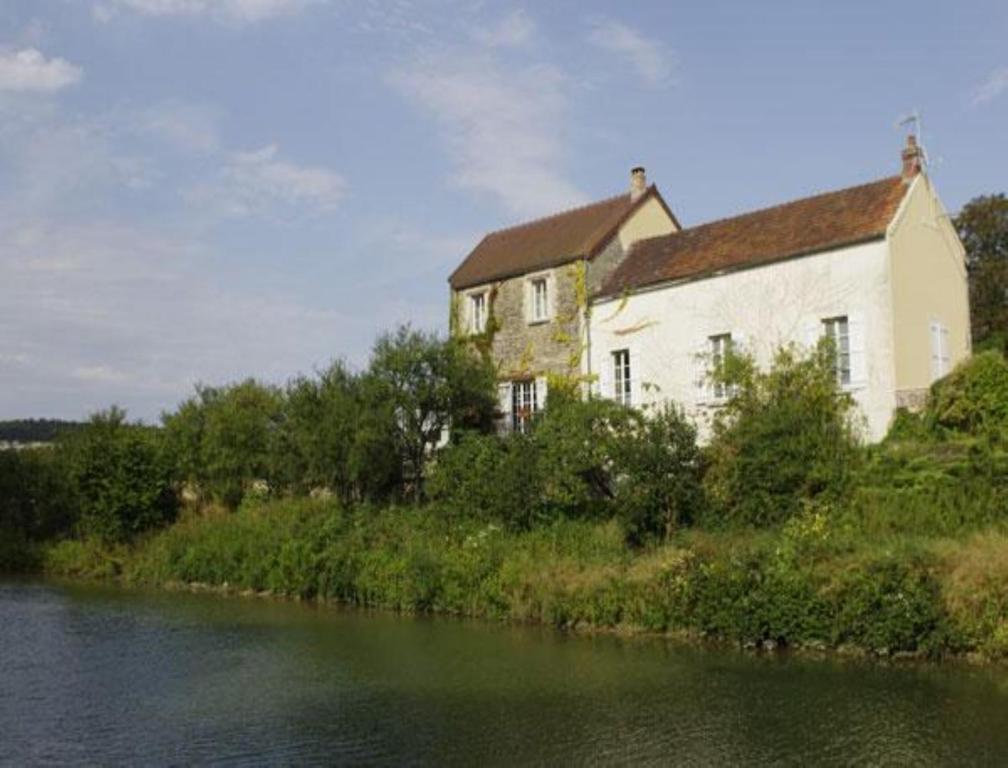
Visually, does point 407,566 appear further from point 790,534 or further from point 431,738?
point 431,738

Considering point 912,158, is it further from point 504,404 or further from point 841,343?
point 504,404

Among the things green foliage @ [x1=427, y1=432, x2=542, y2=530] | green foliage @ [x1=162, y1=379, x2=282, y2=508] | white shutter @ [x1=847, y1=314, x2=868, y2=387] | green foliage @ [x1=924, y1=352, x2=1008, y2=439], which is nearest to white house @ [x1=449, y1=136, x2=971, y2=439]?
white shutter @ [x1=847, y1=314, x2=868, y2=387]

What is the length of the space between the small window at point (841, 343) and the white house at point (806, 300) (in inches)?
1.1

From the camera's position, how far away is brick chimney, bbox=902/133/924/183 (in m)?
23.9

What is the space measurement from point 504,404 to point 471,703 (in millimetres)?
16321

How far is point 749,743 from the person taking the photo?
37.8 feet

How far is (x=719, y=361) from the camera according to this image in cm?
2408

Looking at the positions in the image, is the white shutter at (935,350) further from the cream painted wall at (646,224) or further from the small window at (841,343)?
the cream painted wall at (646,224)

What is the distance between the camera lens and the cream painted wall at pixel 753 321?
877 inches

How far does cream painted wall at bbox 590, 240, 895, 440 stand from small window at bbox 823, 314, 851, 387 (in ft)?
0.60

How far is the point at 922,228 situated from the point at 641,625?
11.9 meters

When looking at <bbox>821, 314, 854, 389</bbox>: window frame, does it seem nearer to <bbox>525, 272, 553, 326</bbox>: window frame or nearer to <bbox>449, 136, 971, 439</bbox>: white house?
<bbox>449, 136, 971, 439</bbox>: white house

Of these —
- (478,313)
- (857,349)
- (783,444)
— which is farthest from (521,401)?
(783,444)

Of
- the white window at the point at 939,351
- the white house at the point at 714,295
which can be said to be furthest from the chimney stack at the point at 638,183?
the white window at the point at 939,351
